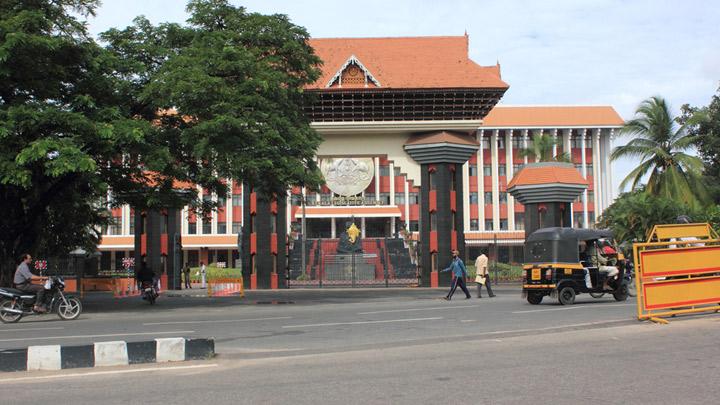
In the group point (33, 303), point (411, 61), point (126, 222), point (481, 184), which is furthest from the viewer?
point (481, 184)

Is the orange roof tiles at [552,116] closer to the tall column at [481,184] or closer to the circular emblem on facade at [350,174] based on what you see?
the tall column at [481,184]

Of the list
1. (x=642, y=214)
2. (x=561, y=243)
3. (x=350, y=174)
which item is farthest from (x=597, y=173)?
(x=561, y=243)

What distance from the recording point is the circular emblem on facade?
5678 cm

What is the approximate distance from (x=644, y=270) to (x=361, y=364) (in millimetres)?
7084

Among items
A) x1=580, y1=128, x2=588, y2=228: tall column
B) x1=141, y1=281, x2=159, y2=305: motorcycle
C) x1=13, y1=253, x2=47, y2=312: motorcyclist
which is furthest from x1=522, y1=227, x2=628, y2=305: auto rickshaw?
x1=580, y1=128, x2=588, y2=228: tall column

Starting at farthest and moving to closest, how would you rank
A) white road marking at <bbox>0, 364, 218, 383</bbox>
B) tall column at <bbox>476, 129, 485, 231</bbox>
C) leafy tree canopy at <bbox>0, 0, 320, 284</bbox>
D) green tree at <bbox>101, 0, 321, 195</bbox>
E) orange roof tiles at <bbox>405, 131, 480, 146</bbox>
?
tall column at <bbox>476, 129, 485, 231</bbox> < orange roof tiles at <bbox>405, 131, 480, 146</bbox> < green tree at <bbox>101, 0, 321, 195</bbox> < leafy tree canopy at <bbox>0, 0, 320, 284</bbox> < white road marking at <bbox>0, 364, 218, 383</bbox>

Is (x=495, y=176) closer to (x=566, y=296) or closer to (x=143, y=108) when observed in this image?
(x=566, y=296)

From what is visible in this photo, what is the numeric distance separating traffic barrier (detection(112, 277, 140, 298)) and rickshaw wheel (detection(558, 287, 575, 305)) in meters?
19.2

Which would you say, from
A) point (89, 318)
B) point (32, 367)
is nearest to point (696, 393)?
point (32, 367)

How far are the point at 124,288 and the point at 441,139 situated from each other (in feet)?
52.8

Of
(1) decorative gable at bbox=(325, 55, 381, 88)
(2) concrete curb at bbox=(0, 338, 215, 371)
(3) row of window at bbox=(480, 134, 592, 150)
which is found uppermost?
(3) row of window at bbox=(480, 134, 592, 150)

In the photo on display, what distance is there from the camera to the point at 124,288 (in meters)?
31.2

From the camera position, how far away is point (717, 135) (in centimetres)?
4978

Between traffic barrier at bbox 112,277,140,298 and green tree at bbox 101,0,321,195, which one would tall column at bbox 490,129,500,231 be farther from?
green tree at bbox 101,0,321,195
